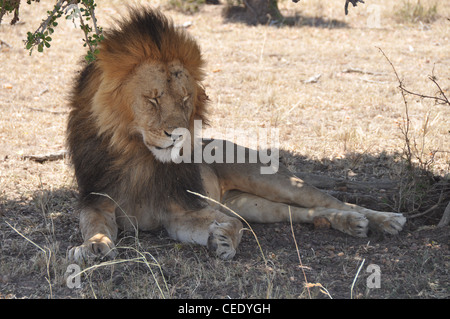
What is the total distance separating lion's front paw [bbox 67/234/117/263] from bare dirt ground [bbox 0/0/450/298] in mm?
93

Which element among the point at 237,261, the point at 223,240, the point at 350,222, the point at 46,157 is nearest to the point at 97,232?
the point at 223,240

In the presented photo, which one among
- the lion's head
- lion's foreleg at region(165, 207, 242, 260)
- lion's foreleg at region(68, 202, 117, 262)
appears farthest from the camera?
lion's foreleg at region(165, 207, 242, 260)

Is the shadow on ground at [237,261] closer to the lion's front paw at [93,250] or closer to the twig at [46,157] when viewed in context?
the lion's front paw at [93,250]

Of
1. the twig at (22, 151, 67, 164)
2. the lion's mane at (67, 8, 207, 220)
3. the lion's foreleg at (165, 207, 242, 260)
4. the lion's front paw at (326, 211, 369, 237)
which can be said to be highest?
the lion's mane at (67, 8, 207, 220)

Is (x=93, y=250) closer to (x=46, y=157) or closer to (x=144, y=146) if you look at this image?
(x=144, y=146)

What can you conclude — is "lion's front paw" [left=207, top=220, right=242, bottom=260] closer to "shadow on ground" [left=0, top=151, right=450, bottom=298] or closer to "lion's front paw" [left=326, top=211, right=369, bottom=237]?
"shadow on ground" [left=0, top=151, right=450, bottom=298]

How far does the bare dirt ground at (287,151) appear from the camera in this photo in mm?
3277

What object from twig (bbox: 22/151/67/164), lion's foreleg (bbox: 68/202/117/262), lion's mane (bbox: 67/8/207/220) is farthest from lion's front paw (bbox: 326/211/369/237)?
twig (bbox: 22/151/67/164)

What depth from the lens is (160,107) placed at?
353 centimetres

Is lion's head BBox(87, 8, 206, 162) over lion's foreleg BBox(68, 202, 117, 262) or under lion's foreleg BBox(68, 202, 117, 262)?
over

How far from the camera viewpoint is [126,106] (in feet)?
11.8

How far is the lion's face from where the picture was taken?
3.49 m

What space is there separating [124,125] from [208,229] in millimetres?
853
